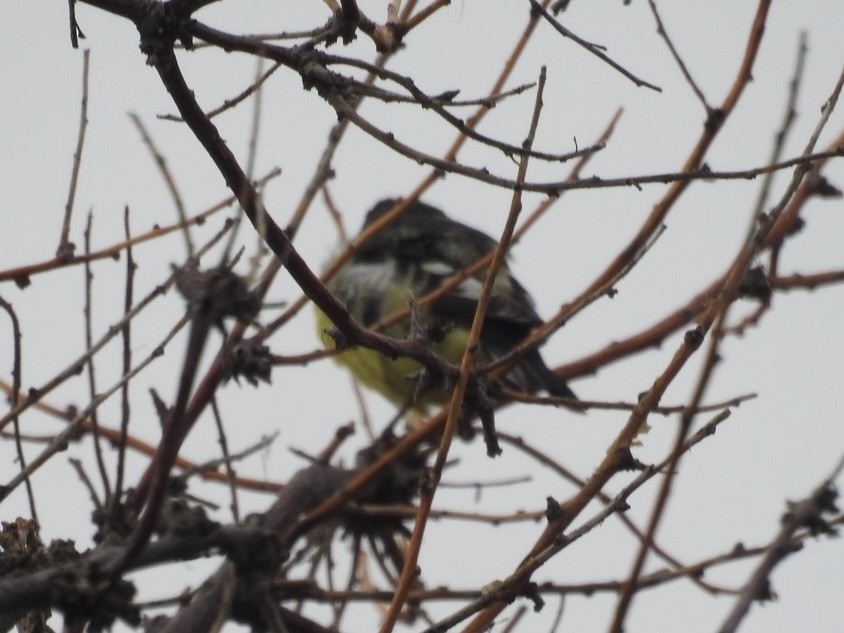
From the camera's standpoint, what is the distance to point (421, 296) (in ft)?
18.4

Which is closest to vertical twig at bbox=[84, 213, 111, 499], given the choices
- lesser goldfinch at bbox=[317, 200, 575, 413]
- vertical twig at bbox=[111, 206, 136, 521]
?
vertical twig at bbox=[111, 206, 136, 521]

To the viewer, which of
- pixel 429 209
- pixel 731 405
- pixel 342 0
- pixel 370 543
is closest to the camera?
pixel 342 0

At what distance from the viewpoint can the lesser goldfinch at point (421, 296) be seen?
5465mm

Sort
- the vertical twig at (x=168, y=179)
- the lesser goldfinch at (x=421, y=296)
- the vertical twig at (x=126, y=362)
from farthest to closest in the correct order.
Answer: the lesser goldfinch at (x=421, y=296) → the vertical twig at (x=126, y=362) → the vertical twig at (x=168, y=179)

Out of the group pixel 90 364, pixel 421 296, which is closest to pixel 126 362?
pixel 90 364

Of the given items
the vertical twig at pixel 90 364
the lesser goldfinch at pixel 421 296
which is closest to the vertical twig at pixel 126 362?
the vertical twig at pixel 90 364

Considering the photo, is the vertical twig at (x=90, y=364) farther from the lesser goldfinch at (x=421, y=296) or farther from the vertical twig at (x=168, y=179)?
the lesser goldfinch at (x=421, y=296)

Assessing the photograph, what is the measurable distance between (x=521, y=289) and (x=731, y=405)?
400 cm

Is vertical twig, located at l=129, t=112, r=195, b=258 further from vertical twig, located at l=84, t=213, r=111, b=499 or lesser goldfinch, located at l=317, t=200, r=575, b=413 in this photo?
lesser goldfinch, located at l=317, t=200, r=575, b=413

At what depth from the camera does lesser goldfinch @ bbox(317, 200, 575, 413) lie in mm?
5465

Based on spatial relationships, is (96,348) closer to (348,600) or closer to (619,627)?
(348,600)

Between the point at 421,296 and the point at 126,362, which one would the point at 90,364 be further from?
the point at 421,296

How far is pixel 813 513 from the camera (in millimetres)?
1806

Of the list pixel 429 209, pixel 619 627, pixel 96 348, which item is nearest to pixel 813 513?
pixel 619 627
